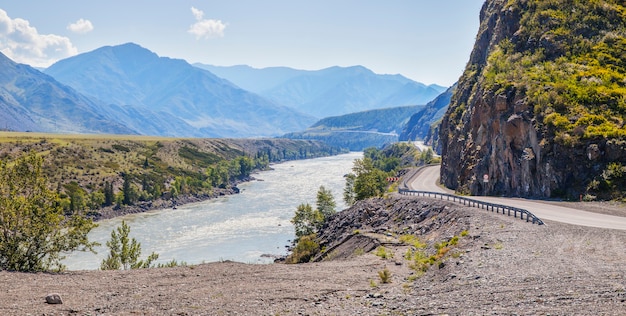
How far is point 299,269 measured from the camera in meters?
28.0

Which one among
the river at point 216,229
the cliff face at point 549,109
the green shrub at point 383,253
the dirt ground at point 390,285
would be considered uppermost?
the cliff face at point 549,109

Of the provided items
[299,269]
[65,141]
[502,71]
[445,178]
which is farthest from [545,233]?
[65,141]

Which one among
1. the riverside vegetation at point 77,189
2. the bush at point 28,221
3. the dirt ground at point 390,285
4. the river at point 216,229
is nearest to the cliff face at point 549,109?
the dirt ground at point 390,285

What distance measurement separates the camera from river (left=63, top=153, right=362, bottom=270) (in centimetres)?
6912

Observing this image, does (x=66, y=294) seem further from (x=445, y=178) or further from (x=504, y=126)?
(x=445, y=178)

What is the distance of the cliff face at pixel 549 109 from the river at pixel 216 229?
35.4 metres

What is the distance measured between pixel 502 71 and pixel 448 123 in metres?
34.1

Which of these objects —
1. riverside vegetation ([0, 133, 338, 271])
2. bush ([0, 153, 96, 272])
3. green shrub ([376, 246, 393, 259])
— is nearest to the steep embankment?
riverside vegetation ([0, 133, 338, 271])

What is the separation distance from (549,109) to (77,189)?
401ft

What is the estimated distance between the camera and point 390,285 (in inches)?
917

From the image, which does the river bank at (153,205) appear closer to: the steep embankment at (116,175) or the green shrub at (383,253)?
the steep embankment at (116,175)

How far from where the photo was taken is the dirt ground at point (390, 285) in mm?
17781

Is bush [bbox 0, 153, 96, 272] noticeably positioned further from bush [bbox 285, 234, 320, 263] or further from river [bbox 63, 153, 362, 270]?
river [bbox 63, 153, 362, 270]

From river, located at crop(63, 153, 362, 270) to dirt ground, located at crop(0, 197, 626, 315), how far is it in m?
39.4
